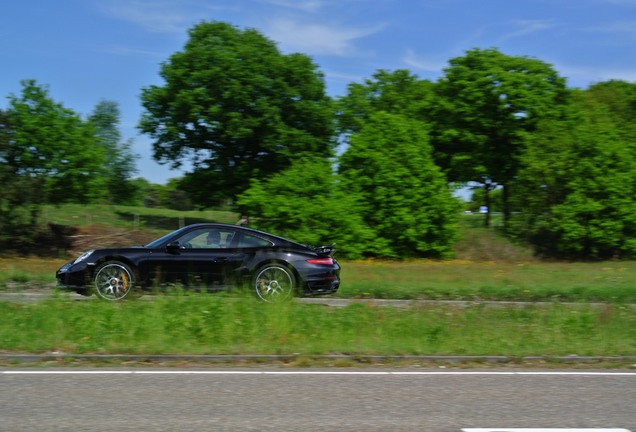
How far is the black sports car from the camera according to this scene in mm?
12203

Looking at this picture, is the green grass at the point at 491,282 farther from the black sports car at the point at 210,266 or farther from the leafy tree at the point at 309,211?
the black sports car at the point at 210,266

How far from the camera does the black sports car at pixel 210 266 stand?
1220 cm

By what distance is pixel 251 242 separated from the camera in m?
12.9

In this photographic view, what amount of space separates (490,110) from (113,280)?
97.4 ft

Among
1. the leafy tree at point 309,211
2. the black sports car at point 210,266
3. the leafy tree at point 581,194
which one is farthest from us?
the leafy tree at point 581,194

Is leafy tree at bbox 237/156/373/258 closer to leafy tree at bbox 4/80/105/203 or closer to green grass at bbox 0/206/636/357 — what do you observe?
leafy tree at bbox 4/80/105/203

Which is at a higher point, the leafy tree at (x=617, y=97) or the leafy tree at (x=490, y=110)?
the leafy tree at (x=617, y=97)

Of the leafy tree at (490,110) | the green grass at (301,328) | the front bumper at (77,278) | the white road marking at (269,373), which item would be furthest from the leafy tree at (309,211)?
the white road marking at (269,373)

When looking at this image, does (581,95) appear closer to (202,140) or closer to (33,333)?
(202,140)

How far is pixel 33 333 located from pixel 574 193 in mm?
25837

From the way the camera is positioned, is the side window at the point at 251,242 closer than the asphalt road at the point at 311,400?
No

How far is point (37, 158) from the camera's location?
2834 cm

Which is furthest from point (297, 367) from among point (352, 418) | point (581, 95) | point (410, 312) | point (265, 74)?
point (581, 95)

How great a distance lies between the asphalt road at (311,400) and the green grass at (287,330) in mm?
899
